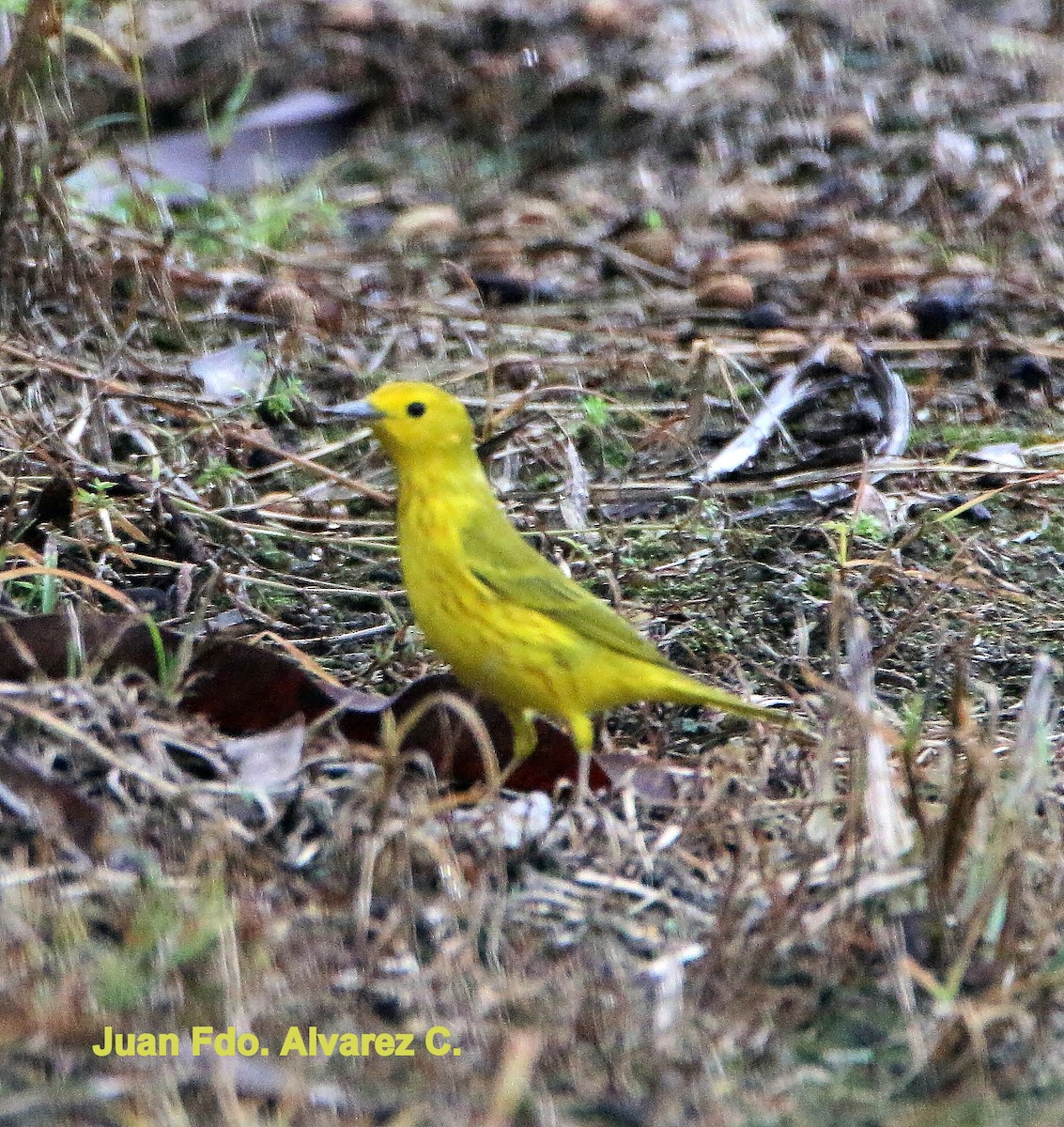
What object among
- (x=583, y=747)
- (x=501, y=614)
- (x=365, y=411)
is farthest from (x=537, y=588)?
(x=365, y=411)

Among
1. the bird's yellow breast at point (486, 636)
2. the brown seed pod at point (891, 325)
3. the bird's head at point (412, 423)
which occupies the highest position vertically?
the brown seed pod at point (891, 325)

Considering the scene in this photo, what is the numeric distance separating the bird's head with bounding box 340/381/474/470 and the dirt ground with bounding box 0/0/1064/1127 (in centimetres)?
52

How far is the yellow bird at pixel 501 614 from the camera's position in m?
3.39

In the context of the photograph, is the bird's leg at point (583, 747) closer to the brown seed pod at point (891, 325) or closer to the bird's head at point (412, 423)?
the bird's head at point (412, 423)

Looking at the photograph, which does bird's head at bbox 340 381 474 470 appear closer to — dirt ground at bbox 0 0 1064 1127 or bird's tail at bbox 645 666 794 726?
dirt ground at bbox 0 0 1064 1127

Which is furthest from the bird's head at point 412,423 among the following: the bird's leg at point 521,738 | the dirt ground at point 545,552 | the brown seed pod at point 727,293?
the brown seed pod at point 727,293

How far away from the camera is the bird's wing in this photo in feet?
11.3

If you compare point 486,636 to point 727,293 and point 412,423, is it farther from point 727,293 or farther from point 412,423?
point 727,293

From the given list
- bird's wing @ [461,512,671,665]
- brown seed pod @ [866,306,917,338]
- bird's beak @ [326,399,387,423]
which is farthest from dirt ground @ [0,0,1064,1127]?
bird's beak @ [326,399,387,423]

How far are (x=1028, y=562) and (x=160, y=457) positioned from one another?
7.70ft

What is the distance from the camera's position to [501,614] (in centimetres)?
344

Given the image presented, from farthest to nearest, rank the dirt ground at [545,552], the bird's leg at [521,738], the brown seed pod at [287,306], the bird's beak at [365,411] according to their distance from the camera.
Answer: the brown seed pod at [287,306], the bird's beak at [365,411], the bird's leg at [521,738], the dirt ground at [545,552]

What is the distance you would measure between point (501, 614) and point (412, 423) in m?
0.48

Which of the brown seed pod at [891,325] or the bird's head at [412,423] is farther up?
the brown seed pod at [891,325]
